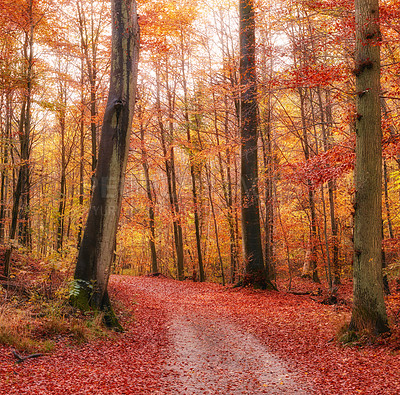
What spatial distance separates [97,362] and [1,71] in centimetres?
782

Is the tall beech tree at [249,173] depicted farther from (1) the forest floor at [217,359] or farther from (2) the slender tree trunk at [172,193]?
(2) the slender tree trunk at [172,193]

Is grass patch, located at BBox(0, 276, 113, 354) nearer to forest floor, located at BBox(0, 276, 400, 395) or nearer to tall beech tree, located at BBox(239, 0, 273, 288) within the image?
forest floor, located at BBox(0, 276, 400, 395)

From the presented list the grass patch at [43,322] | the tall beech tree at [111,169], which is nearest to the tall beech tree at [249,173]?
the tall beech tree at [111,169]

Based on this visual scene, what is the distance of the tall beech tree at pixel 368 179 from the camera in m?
5.86

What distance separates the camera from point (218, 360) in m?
5.67

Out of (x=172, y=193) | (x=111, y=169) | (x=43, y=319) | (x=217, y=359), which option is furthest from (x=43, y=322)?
(x=172, y=193)

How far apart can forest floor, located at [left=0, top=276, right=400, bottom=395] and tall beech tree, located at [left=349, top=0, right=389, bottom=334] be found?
2.06 ft

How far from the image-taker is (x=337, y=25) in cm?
724

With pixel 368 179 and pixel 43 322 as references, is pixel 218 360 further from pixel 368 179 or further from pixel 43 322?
pixel 368 179

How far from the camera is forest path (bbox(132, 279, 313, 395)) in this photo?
4422mm

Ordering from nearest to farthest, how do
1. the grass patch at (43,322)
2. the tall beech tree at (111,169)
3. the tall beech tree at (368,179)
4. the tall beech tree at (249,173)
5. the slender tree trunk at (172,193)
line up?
the grass patch at (43,322)
the tall beech tree at (368,179)
the tall beech tree at (111,169)
the tall beech tree at (249,173)
the slender tree trunk at (172,193)

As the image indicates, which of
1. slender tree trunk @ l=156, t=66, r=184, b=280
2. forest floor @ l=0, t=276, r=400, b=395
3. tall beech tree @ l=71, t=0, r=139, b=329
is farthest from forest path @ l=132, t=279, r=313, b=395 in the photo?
slender tree trunk @ l=156, t=66, r=184, b=280

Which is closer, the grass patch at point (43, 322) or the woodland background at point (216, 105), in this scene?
the grass patch at point (43, 322)

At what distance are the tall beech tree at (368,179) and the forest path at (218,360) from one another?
6.17 feet
